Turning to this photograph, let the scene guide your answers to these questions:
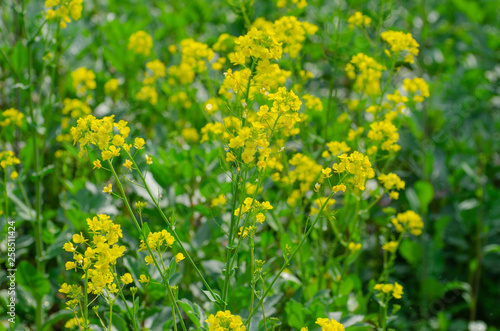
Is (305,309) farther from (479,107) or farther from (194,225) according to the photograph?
(479,107)

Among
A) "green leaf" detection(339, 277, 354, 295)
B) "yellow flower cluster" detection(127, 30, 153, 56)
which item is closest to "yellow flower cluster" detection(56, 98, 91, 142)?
"yellow flower cluster" detection(127, 30, 153, 56)

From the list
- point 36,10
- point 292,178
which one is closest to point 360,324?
point 292,178

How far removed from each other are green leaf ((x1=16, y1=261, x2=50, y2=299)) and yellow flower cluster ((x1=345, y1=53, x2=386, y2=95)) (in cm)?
147

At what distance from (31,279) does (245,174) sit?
1.11m

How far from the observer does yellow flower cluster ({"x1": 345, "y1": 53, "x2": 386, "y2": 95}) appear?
7.02 feet

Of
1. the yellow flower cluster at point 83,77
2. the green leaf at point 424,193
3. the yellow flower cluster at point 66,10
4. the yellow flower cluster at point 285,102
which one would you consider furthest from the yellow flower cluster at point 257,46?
the green leaf at point 424,193

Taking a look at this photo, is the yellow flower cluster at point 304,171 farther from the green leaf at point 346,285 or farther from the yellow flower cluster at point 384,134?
the green leaf at point 346,285

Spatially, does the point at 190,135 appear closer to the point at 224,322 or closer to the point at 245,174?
the point at 245,174

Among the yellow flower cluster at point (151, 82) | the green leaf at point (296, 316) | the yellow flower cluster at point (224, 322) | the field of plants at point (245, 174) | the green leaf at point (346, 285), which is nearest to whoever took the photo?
the yellow flower cluster at point (224, 322)

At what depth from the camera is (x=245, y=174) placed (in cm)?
145

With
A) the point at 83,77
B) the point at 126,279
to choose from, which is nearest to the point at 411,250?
the point at 126,279

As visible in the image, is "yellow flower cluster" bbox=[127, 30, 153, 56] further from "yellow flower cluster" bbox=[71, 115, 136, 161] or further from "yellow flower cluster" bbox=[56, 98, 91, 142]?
"yellow flower cluster" bbox=[71, 115, 136, 161]

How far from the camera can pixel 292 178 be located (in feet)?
6.78

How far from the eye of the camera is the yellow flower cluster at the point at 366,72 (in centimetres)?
214
